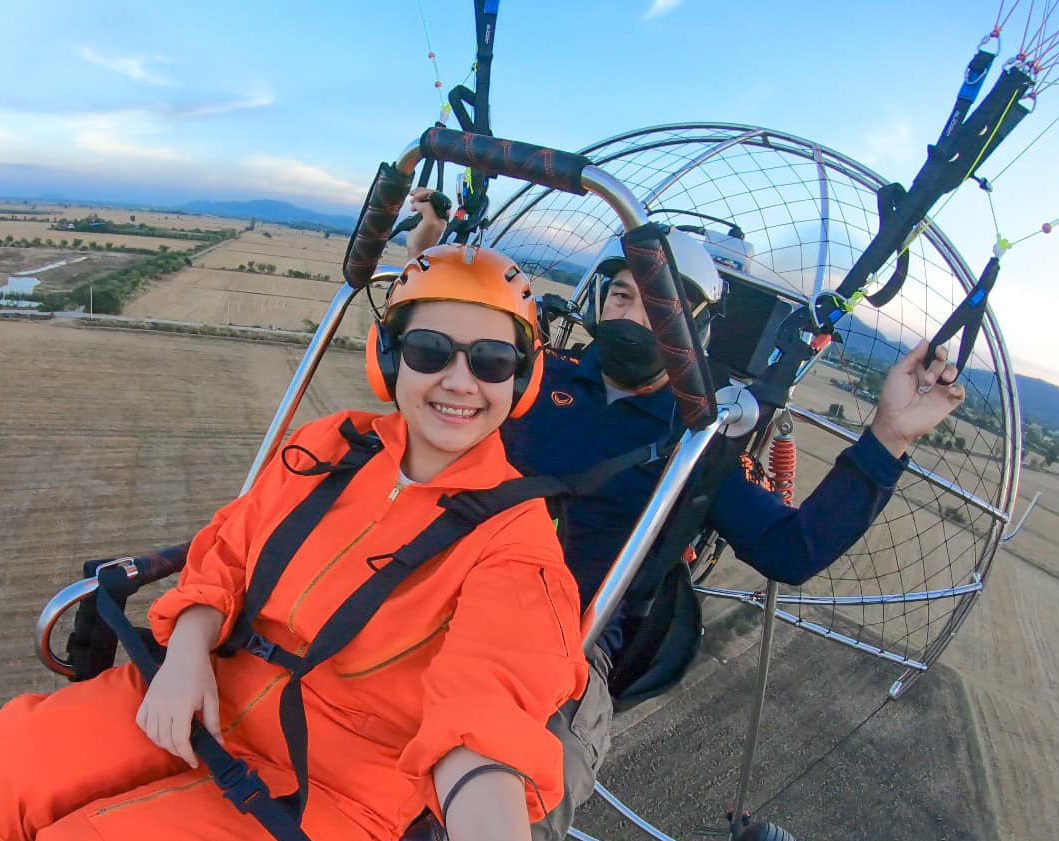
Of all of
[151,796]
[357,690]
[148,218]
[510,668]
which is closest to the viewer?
[510,668]

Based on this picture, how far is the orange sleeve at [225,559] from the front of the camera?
142cm

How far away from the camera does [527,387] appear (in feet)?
4.93

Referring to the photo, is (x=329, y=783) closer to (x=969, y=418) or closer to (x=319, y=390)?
(x=969, y=418)

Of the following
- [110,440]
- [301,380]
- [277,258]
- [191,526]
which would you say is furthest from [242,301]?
[277,258]

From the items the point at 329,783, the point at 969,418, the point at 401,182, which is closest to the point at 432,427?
the point at 401,182

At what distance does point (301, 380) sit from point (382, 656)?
106cm

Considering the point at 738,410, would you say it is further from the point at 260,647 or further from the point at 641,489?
the point at 260,647

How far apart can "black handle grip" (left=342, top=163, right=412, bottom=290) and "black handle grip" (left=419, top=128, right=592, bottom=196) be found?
15 centimetres

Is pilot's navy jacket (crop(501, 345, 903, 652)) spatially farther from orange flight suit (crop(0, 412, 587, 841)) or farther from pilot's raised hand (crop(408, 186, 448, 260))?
pilot's raised hand (crop(408, 186, 448, 260))

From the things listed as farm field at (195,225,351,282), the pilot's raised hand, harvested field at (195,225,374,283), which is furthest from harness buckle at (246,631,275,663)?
farm field at (195,225,351,282)

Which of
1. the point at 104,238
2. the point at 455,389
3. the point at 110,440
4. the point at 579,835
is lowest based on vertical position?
the point at 579,835

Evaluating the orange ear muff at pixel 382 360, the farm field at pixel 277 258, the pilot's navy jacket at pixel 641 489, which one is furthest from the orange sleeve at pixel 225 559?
the farm field at pixel 277 258

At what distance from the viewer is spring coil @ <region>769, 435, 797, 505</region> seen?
2.65 m

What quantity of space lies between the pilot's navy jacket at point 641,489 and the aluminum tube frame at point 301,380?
0.69 m
